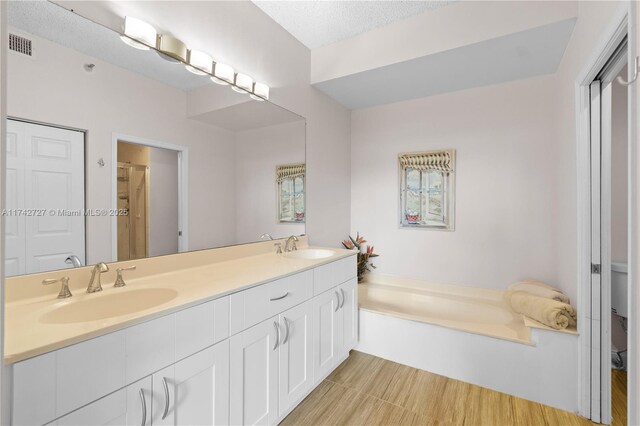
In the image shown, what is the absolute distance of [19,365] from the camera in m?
0.67

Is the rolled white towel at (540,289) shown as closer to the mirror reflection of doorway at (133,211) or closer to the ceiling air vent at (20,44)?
the mirror reflection of doorway at (133,211)

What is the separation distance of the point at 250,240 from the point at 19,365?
1.42m

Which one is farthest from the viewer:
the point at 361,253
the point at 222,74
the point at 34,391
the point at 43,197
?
the point at 361,253

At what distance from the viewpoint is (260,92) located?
2092mm

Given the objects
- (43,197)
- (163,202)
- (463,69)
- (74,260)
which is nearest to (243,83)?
(163,202)

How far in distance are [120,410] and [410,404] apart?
1612mm

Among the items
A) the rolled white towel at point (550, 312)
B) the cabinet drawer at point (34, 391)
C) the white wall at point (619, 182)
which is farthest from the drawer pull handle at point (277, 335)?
the white wall at point (619, 182)

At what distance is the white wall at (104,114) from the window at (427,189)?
197 cm

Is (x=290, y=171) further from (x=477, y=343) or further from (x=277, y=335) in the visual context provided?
(x=477, y=343)

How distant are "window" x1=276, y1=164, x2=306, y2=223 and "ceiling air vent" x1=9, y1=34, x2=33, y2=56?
4.67 feet

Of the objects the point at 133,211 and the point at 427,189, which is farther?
the point at 427,189

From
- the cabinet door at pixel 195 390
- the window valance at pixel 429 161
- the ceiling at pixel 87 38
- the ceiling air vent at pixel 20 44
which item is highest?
the ceiling at pixel 87 38

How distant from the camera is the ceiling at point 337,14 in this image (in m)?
2.03

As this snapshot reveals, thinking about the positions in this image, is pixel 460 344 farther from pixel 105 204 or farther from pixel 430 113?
pixel 105 204
